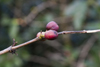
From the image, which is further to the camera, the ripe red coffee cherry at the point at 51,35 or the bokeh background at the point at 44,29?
the bokeh background at the point at 44,29

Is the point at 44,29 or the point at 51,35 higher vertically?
the point at 44,29

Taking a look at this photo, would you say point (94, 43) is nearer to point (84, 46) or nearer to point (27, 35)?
point (84, 46)

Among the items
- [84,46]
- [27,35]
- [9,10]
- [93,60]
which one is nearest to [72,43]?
[84,46]

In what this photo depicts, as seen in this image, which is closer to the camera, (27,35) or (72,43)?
(27,35)

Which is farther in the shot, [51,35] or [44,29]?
[44,29]

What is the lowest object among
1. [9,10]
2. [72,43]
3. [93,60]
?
[93,60]

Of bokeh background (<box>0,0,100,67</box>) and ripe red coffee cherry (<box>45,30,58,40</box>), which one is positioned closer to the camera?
ripe red coffee cherry (<box>45,30,58,40</box>)

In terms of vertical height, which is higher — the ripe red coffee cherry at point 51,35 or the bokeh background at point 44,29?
the bokeh background at point 44,29

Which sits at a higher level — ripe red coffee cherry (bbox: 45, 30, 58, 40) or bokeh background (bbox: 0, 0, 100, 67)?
bokeh background (bbox: 0, 0, 100, 67)
